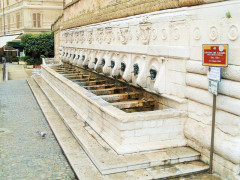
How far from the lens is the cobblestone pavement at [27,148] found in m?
5.95

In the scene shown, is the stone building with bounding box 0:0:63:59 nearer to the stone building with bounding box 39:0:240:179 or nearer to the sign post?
the stone building with bounding box 39:0:240:179

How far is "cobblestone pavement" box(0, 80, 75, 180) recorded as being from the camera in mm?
5945

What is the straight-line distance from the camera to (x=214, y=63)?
5.35m

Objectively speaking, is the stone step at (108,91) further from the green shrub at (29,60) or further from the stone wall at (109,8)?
the green shrub at (29,60)

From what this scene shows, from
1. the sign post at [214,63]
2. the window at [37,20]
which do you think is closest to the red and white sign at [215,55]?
the sign post at [214,63]

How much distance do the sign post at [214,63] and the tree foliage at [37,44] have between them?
27717mm

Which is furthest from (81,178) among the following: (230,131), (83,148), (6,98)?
(6,98)

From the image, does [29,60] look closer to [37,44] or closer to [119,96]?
[37,44]

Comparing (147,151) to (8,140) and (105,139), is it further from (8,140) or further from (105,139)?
(8,140)

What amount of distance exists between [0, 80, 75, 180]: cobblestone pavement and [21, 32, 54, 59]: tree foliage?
2022 cm

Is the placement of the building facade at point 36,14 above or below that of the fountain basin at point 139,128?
above

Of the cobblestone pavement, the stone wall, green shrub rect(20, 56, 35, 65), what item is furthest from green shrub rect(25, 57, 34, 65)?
the cobblestone pavement

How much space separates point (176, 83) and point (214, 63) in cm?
160

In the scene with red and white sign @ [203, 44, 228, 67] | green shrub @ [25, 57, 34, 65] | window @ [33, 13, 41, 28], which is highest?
window @ [33, 13, 41, 28]
